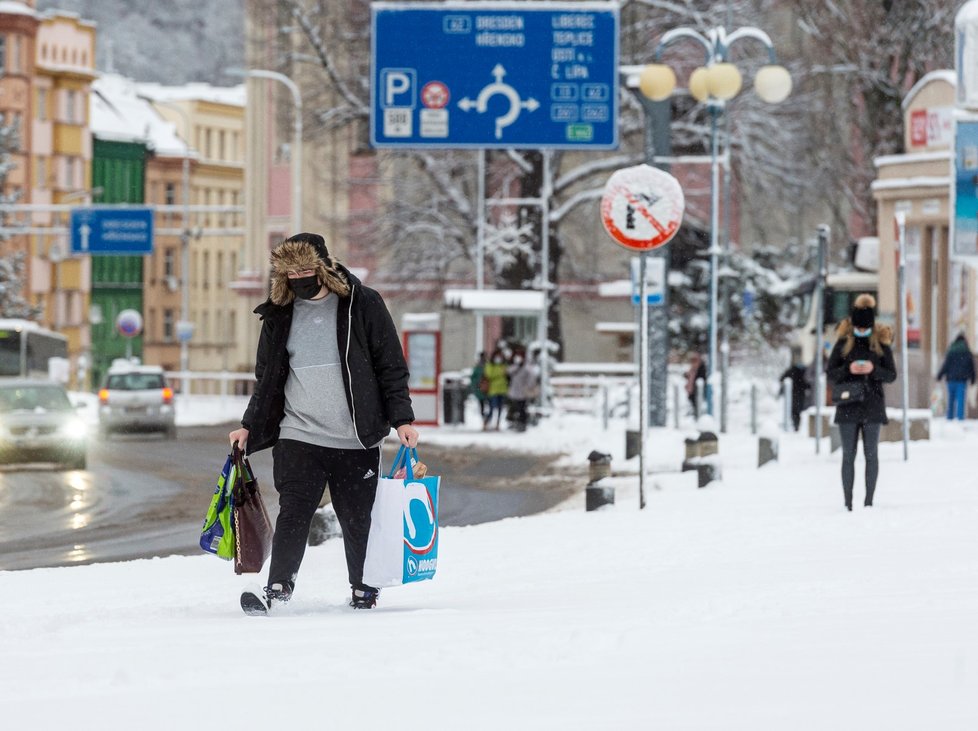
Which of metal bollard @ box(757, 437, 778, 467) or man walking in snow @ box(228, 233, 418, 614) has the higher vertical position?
man walking in snow @ box(228, 233, 418, 614)

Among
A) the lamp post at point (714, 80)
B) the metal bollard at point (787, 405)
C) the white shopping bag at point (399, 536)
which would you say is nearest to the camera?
the white shopping bag at point (399, 536)

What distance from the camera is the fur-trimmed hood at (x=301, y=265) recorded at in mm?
8961

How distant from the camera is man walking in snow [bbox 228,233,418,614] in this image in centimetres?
900

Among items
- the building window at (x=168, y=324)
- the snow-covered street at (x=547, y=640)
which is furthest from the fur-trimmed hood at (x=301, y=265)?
the building window at (x=168, y=324)

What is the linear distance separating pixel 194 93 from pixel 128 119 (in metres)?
8.46

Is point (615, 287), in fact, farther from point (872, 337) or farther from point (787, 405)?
point (872, 337)

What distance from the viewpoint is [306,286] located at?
9008mm

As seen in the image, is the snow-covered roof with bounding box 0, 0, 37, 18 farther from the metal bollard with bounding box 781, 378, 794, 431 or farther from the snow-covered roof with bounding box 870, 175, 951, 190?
the metal bollard with bounding box 781, 378, 794, 431

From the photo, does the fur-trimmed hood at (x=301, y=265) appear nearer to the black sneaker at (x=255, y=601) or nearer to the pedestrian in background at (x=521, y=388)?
the black sneaker at (x=255, y=601)

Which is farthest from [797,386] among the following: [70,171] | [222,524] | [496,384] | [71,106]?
[71,106]

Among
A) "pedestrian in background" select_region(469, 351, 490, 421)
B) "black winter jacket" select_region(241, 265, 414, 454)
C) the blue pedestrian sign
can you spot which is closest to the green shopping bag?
"black winter jacket" select_region(241, 265, 414, 454)

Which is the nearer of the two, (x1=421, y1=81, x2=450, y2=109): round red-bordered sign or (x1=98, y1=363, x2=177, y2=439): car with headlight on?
(x1=421, y1=81, x2=450, y2=109): round red-bordered sign

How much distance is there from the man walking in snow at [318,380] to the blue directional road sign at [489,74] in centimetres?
2324

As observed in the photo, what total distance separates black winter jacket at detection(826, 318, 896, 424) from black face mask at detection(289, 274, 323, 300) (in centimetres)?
693
